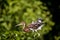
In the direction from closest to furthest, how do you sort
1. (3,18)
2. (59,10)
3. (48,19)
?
1. (3,18)
2. (48,19)
3. (59,10)

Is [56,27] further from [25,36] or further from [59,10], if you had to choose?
[25,36]

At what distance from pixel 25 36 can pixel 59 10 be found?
9.59 feet

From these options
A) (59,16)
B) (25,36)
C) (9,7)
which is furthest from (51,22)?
(25,36)

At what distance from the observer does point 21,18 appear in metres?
4.80

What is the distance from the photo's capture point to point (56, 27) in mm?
5477

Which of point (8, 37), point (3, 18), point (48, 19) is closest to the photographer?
point (8, 37)

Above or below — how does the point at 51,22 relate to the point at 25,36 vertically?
below

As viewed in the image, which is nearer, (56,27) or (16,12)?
(16,12)

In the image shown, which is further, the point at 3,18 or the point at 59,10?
the point at 59,10

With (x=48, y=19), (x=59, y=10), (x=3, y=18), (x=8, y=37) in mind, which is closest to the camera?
(x=8, y=37)

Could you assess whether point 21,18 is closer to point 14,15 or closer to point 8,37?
point 14,15

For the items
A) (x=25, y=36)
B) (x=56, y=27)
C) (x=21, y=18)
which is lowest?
(x=56, y=27)

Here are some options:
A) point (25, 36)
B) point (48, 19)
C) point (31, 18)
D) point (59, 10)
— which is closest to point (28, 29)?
point (25, 36)

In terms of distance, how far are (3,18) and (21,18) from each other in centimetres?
33
